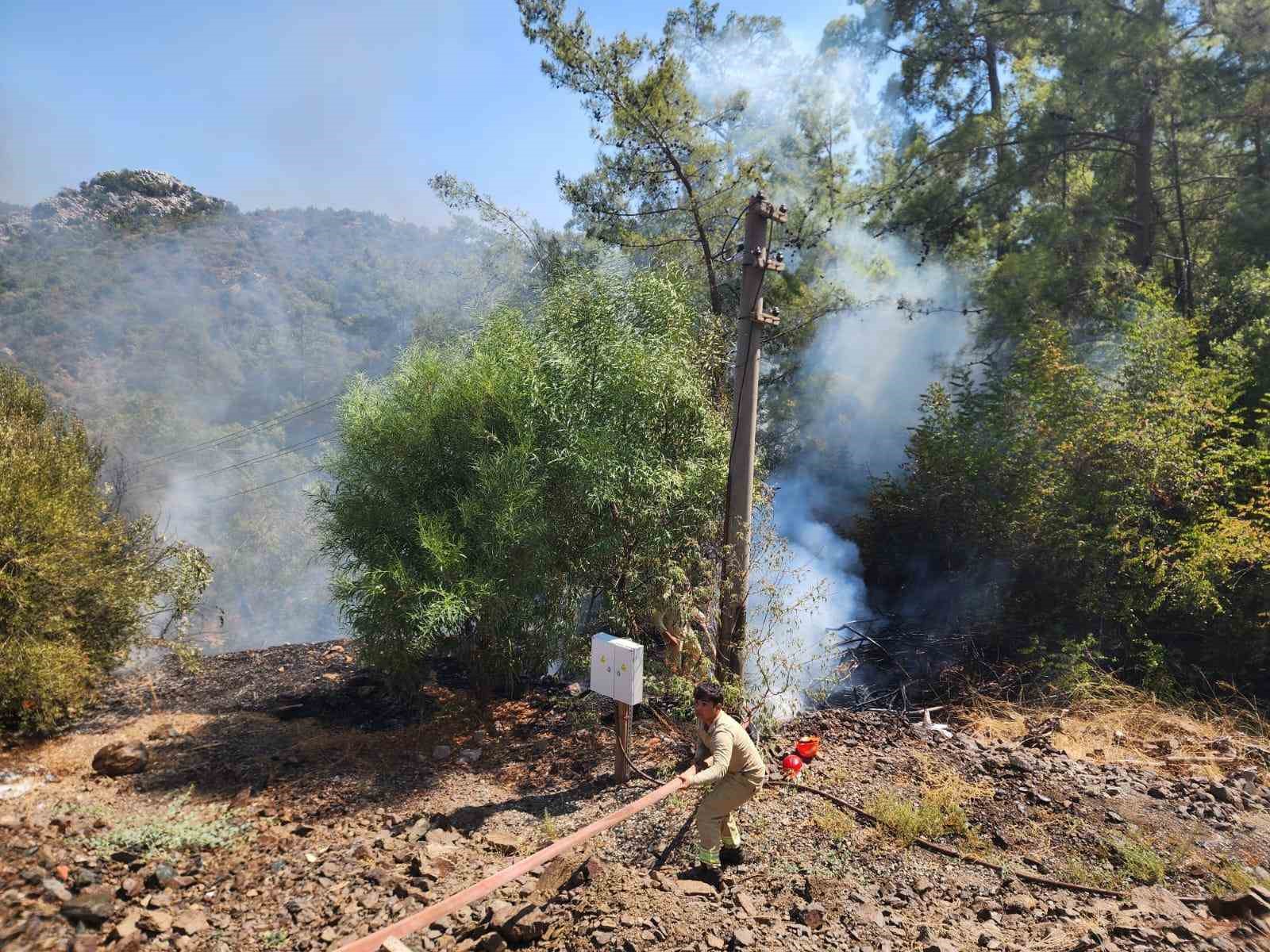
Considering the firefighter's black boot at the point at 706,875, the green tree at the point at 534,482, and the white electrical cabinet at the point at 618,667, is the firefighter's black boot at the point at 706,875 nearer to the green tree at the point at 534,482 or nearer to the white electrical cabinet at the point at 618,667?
the white electrical cabinet at the point at 618,667

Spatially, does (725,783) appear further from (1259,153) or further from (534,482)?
(1259,153)

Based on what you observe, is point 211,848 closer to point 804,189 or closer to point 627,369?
point 627,369

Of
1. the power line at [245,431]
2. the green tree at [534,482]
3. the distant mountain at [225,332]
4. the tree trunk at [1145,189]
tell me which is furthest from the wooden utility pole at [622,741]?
the power line at [245,431]

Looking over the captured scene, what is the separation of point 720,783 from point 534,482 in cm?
342

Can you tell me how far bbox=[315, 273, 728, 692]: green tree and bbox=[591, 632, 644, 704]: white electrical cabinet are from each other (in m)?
1.08

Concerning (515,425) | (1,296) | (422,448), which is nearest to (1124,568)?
(515,425)

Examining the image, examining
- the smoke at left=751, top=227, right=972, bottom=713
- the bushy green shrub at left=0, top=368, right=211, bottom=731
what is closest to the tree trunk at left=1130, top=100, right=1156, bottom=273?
the smoke at left=751, top=227, right=972, bottom=713

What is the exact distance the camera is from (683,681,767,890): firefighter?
478 cm

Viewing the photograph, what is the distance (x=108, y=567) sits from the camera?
8414 mm

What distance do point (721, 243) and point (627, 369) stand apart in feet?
20.0

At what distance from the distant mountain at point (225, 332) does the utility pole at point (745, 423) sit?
913 cm

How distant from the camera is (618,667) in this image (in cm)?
597

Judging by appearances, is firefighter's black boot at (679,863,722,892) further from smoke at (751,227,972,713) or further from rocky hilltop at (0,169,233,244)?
rocky hilltop at (0,169,233,244)

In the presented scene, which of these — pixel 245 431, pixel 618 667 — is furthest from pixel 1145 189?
pixel 245 431
